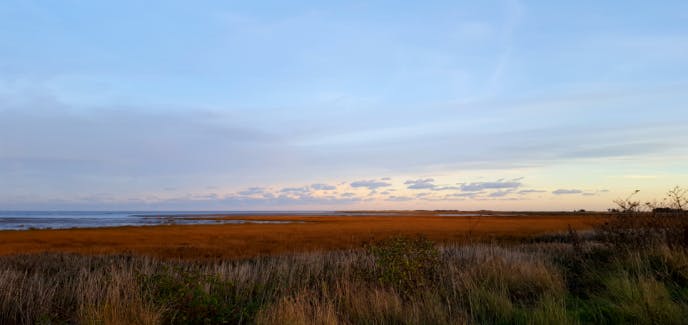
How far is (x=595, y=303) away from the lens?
23.2 ft

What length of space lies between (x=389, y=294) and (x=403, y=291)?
1.80 feet

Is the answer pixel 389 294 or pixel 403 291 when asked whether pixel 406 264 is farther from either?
pixel 389 294

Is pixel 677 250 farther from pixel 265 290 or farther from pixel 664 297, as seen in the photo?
pixel 265 290

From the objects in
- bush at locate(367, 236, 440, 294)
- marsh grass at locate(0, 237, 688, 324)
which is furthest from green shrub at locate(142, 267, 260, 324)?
bush at locate(367, 236, 440, 294)

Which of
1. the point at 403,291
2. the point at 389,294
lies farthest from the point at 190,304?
the point at 403,291

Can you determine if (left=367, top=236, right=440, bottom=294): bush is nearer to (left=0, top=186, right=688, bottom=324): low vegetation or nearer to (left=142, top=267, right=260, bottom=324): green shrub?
(left=0, top=186, right=688, bottom=324): low vegetation

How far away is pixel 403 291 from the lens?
7.69 meters

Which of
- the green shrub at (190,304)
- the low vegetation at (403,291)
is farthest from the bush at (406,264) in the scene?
the green shrub at (190,304)

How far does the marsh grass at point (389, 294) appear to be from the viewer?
5.73 m

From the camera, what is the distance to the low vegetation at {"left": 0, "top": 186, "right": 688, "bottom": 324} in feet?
19.0

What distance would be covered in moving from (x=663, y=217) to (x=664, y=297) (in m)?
5.90

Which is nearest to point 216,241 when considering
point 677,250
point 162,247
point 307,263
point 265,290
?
point 162,247

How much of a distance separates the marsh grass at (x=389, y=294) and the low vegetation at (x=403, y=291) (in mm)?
24

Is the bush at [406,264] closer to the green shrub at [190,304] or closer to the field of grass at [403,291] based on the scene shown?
the field of grass at [403,291]
